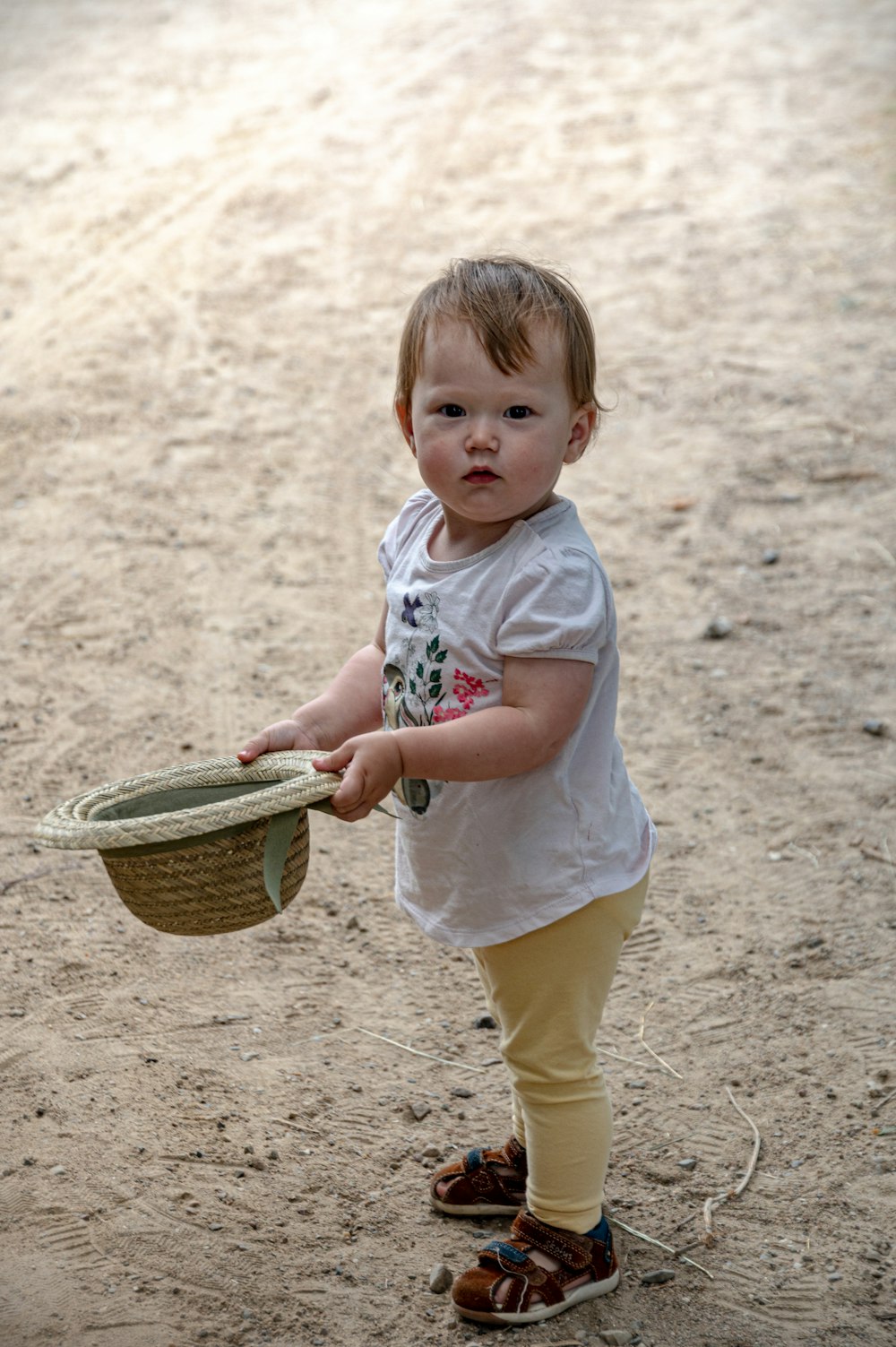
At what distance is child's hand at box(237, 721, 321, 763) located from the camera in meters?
2.08

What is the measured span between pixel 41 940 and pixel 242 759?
4.00 ft

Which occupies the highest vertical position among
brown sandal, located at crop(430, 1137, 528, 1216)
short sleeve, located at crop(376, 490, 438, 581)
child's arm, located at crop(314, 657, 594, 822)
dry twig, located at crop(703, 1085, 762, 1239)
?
short sleeve, located at crop(376, 490, 438, 581)

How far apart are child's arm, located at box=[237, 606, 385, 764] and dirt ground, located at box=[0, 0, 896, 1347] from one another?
2.79 ft

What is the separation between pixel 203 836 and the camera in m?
1.84

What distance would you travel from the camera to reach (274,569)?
15.8ft

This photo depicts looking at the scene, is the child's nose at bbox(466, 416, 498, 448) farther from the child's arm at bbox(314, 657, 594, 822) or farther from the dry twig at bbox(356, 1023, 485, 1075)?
the dry twig at bbox(356, 1023, 485, 1075)

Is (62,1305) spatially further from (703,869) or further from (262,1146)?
(703,869)

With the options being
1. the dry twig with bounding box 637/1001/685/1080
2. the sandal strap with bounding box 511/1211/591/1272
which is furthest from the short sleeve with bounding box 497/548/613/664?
→ the dry twig with bounding box 637/1001/685/1080

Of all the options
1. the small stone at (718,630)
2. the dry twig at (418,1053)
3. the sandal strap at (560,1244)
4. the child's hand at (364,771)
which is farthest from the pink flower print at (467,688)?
the small stone at (718,630)

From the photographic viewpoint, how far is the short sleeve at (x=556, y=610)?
5.99 ft

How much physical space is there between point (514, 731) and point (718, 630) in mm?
2657

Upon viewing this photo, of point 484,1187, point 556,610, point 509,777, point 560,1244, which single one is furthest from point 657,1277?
point 556,610

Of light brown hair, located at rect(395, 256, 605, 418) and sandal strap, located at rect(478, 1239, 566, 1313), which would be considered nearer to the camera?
light brown hair, located at rect(395, 256, 605, 418)

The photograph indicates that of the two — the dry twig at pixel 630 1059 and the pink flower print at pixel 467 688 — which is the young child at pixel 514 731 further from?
the dry twig at pixel 630 1059
